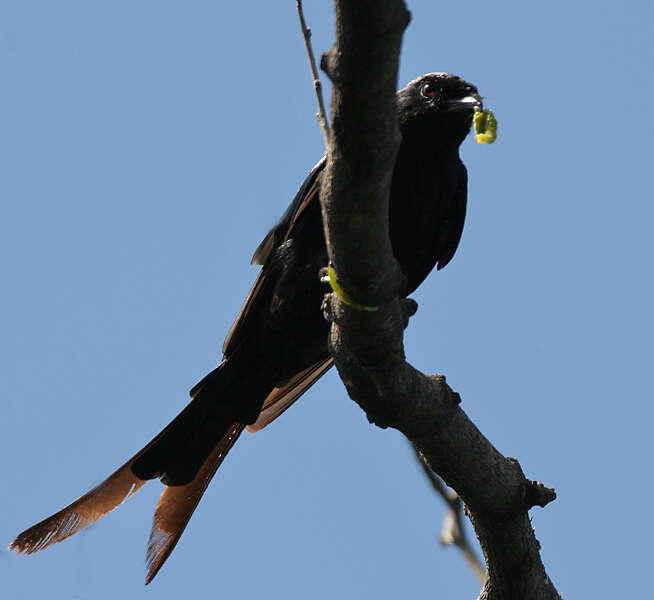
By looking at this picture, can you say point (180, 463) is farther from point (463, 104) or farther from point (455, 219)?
point (463, 104)

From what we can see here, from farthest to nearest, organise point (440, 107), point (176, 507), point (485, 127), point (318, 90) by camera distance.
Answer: point (440, 107)
point (176, 507)
point (485, 127)
point (318, 90)

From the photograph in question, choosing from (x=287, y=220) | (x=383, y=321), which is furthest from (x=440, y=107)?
(x=383, y=321)

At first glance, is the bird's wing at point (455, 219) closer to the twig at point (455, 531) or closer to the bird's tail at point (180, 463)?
the bird's tail at point (180, 463)

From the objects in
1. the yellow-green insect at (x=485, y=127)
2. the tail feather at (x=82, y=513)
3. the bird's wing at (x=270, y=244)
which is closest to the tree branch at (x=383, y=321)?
the yellow-green insect at (x=485, y=127)

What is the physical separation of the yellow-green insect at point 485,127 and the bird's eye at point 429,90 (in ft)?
2.85

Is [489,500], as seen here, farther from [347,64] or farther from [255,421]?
[347,64]

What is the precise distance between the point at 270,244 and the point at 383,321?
161 centimetres

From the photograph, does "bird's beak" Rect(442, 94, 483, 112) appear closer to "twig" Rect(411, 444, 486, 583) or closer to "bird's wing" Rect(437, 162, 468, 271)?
"bird's wing" Rect(437, 162, 468, 271)

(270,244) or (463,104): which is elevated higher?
(463,104)

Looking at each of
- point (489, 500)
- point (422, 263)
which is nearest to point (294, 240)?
point (422, 263)

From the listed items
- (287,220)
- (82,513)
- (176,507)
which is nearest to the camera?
(82,513)

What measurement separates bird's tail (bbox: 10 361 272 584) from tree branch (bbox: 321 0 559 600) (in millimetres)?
1173

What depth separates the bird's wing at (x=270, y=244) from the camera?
402 cm

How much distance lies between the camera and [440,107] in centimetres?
433
